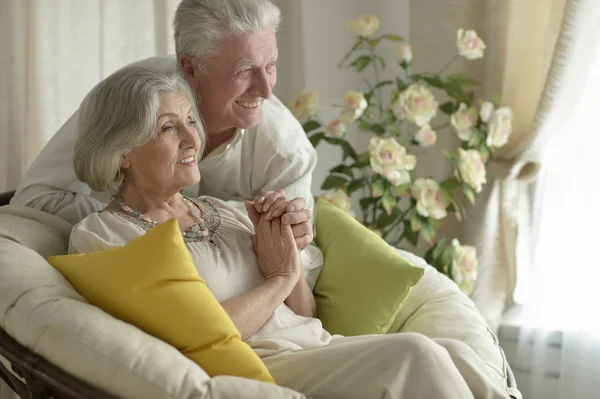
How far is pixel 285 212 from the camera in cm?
216

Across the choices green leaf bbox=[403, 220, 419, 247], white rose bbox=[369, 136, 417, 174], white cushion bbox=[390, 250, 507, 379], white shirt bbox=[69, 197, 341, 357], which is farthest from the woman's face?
green leaf bbox=[403, 220, 419, 247]

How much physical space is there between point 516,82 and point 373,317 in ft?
4.46

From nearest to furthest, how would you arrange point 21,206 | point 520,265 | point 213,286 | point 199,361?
point 199,361, point 213,286, point 21,206, point 520,265

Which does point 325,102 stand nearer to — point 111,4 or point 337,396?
point 111,4

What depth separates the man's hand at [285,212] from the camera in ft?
7.05

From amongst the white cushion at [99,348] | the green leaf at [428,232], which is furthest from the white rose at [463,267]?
the white cushion at [99,348]

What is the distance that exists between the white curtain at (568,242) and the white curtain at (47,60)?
1.56 m

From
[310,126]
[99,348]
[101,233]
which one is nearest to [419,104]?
[310,126]

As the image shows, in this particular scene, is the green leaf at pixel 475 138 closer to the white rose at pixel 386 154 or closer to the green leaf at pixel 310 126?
the white rose at pixel 386 154

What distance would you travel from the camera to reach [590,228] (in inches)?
122

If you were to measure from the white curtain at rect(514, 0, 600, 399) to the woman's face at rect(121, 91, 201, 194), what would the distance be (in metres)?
1.53

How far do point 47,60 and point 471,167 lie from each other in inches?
58.7

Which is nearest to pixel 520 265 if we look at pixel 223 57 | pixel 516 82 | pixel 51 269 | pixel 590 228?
pixel 590 228

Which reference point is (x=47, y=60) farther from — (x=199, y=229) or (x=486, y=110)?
(x=486, y=110)
